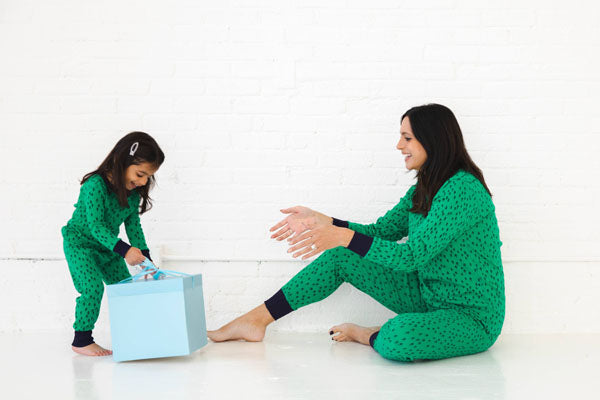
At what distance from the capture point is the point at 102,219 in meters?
2.48

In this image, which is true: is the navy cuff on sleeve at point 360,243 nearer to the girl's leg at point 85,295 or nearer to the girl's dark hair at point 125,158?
the girl's dark hair at point 125,158

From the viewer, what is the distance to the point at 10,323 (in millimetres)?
2887

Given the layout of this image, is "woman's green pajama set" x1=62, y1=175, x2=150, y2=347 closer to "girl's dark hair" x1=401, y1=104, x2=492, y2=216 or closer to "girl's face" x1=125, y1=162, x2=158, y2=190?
"girl's face" x1=125, y1=162, x2=158, y2=190

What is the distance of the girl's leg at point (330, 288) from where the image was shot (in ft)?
8.27

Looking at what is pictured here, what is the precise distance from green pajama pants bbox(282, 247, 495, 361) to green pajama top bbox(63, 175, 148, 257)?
684mm

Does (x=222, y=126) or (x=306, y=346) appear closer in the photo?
(x=306, y=346)

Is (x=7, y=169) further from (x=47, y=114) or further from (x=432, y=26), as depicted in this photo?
(x=432, y=26)

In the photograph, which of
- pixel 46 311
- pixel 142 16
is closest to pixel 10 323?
pixel 46 311

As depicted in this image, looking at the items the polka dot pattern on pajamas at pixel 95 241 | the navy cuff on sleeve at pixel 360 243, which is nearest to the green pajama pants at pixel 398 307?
the navy cuff on sleeve at pixel 360 243

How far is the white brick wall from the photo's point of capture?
9.48 ft

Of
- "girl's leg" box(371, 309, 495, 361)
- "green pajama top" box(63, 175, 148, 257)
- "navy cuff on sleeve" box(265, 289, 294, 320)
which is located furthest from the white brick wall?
"girl's leg" box(371, 309, 495, 361)

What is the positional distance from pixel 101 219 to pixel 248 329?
74 cm

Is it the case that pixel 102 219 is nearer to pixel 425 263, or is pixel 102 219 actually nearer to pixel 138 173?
pixel 138 173

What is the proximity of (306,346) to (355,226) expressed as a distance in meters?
0.54
